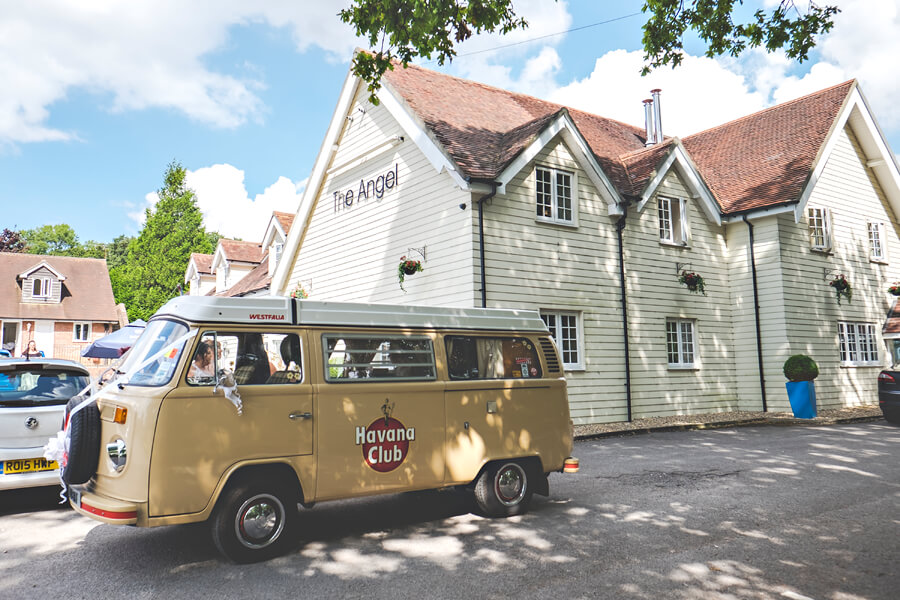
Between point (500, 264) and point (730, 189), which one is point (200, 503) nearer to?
point (500, 264)

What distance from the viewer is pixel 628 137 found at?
2222 centimetres

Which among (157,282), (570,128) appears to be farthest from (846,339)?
(157,282)

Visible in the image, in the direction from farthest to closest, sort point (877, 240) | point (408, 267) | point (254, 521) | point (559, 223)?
1. point (877, 240)
2. point (559, 223)
3. point (408, 267)
4. point (254, 521)

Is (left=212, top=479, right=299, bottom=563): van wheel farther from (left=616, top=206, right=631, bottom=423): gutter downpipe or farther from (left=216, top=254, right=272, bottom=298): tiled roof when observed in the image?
(left=216, top=254, right=272, bottom=298): tiled roof

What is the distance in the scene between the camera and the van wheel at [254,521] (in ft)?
18.0

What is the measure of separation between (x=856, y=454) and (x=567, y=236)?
7576 mm

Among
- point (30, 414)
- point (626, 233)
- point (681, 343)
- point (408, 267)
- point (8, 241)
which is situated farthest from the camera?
point (8, 241)

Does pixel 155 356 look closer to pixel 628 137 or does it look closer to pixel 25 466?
pixel 25 466

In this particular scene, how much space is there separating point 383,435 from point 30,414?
170 inches

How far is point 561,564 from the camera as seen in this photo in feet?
18.0

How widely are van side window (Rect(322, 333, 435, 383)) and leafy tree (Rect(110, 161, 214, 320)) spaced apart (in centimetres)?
4569

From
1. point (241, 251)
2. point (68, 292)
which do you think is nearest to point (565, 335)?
point (241, 251)

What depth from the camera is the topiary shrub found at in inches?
655

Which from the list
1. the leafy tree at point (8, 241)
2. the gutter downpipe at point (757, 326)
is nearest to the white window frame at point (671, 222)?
the gutter downpipe at point (757, 326)
